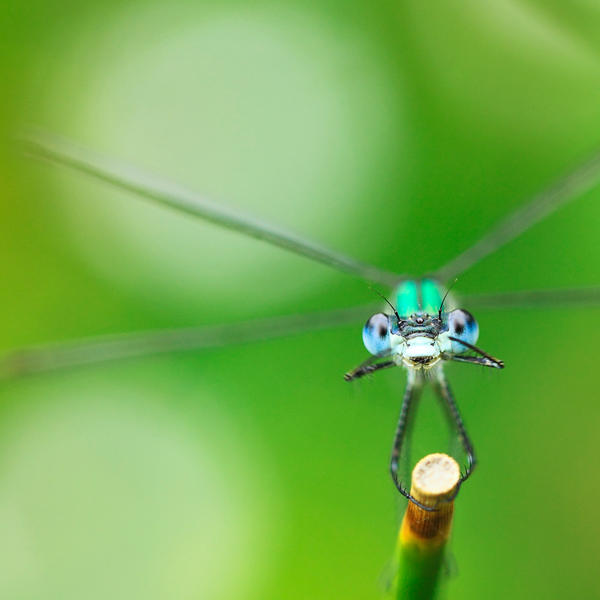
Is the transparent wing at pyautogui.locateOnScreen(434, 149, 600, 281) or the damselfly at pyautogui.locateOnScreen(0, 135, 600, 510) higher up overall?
the transparent wing at pyautogui.locateOnScreen(434, 149, 600, 281)

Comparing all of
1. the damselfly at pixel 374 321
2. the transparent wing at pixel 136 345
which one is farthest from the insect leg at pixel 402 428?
the transparent wing at pixel 136 345

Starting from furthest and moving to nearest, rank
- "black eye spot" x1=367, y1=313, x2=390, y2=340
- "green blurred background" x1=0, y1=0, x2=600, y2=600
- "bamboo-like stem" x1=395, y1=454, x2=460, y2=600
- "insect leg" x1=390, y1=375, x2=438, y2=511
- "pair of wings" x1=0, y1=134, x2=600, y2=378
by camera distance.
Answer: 1. "green blurred background" x1=0, y1=0, x2=600, y2=600
2. "black eye spot" x1=367, y1=313, x2=390, y2=340
3. "pair of wings" x1=0, y1=134, x2=600, y2=378
4. "insect leg" x1=390, y1=375, x2=438, y2=511
5. "bamboo-like stem" x1=395, y1=454, x2=460, y2=600

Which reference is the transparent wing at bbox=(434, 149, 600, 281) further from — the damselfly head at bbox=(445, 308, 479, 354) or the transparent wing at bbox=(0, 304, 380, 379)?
the transparent wing at bbox=(0, 304, 380, 379)

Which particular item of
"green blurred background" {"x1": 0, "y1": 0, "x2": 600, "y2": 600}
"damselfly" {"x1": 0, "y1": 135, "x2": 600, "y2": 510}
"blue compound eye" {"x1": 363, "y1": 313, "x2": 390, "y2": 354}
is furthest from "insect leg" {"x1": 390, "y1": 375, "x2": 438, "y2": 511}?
"green blurred background" {"x1": 0, "y1": 0, "x2": 600, "y2": 600}

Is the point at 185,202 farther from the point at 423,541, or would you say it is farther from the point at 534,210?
the point at 423,541

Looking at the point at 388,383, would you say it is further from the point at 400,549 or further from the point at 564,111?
the point at 400,549

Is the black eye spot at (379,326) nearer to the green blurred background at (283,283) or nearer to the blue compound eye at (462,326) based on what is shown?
the blue compound eye at (462,326)
